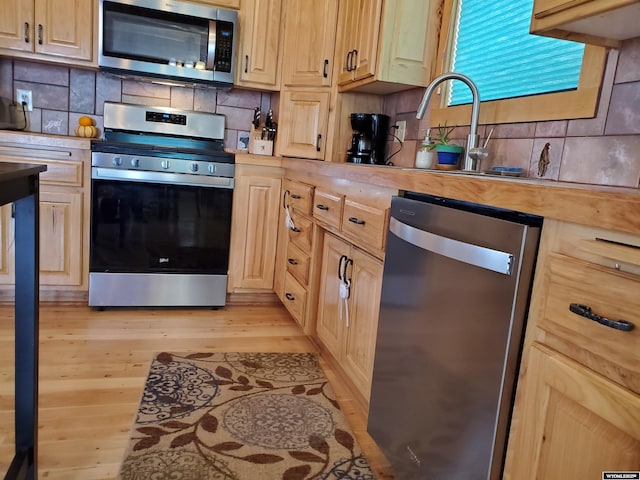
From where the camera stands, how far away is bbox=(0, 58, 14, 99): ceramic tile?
2.97 meters

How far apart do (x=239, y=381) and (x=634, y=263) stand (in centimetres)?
165

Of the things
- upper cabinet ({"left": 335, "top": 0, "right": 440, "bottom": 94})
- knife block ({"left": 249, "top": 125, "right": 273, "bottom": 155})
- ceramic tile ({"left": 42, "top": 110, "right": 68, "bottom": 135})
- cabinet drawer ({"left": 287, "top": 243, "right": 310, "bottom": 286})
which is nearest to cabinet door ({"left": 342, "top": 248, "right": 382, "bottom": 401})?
cabinet drawer ({"left": 287, "top": 243, "right": 310, "bottom": 286})

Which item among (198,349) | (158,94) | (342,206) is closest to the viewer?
(342,206)

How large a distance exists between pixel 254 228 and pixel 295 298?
24.2 inches

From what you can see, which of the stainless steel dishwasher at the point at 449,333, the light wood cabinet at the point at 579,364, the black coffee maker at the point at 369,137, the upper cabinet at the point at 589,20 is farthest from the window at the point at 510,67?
the light wood cabinet at the point at 579,364

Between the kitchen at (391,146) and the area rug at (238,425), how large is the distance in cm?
47

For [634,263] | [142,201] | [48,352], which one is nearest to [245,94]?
[142,201]

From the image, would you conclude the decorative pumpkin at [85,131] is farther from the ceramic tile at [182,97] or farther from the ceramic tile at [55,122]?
the ceramic tile at [182,97]

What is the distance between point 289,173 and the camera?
283 cm

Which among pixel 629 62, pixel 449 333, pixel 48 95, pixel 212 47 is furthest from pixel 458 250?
pixel 48 95

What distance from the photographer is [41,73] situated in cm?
303

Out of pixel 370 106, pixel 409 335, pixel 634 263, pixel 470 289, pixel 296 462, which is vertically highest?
pixel 370 106

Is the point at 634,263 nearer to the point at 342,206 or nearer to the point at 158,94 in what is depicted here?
the point at 342,206

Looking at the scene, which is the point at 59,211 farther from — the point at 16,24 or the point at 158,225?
the point at 16,24
